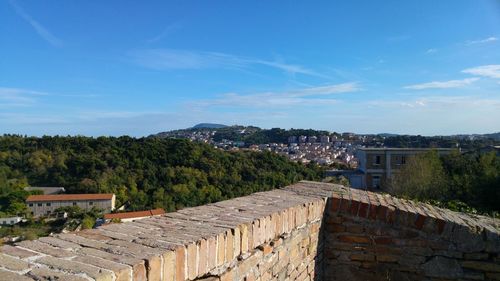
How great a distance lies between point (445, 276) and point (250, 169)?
30090 millimetres

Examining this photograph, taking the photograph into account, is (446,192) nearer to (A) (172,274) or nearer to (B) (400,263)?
(B) (400,263)

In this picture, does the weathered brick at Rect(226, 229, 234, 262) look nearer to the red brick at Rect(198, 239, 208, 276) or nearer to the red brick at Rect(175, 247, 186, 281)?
the red brick at Rect(198, 239, 208, 276)

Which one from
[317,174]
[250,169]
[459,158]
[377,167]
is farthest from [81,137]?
[459,158]

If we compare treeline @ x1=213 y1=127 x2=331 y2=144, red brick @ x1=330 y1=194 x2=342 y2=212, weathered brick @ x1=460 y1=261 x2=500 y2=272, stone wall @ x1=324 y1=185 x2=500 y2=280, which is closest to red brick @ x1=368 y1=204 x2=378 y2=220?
stone wall @ x1=324 y1=185 x2=500 y2=280

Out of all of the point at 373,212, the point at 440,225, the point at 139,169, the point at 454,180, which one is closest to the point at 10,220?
the point at 139,169

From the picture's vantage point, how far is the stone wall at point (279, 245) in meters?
1.32

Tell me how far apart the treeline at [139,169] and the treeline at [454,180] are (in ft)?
45.2

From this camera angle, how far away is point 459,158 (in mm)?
16250

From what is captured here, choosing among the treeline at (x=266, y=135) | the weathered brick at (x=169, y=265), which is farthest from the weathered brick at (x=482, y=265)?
the treeline at (x=266, y=135)

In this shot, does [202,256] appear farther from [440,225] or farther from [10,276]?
[440,225]

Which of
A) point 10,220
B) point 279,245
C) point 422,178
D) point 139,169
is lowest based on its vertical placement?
point 10,220

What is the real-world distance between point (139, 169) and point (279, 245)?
35949 millimetres

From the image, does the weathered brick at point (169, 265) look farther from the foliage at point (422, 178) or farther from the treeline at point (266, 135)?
the treeline at point (266, 135)

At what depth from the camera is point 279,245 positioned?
7.98 ft
